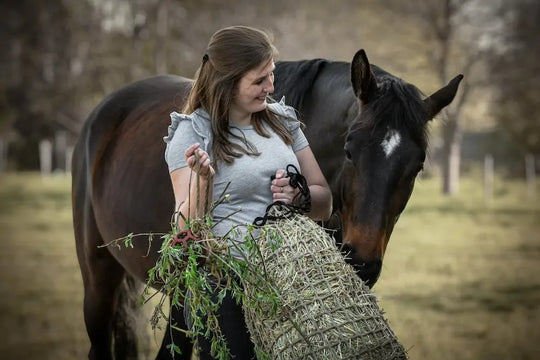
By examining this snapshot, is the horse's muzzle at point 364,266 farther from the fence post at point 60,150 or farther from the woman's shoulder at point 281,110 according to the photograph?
the fence post at point 60,150

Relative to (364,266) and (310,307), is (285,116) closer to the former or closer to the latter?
(364,266)

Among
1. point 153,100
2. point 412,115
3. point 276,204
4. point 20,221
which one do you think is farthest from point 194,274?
point 20,221

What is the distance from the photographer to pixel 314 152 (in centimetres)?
354

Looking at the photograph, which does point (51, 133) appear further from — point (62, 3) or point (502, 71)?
point (502, 71)

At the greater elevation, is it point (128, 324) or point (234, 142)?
point (234, 142)

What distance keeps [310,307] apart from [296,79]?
1.62 metres

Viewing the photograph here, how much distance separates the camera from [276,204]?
2574 mm

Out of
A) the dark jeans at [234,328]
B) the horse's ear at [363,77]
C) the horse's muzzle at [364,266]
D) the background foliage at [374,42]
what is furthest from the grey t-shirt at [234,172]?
the background foliage at [374,42]

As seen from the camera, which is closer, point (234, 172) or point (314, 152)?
point (234, 172)

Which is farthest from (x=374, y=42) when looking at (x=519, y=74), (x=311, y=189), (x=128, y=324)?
(x=311, y=189)

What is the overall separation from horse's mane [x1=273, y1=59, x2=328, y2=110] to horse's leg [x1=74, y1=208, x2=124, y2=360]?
1523 millimetres

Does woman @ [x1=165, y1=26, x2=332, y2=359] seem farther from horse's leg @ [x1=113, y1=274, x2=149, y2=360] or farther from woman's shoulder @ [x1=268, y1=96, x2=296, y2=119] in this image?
horse's leg @ [x1=113, y1=274, x2=149, y2=360]

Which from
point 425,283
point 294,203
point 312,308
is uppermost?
point 294,203

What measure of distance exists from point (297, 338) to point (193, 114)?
0.91 meters
